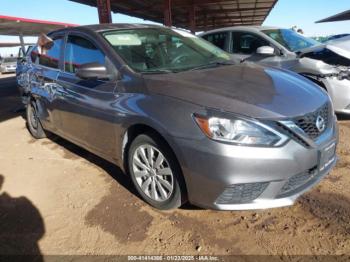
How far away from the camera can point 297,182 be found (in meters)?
2.65

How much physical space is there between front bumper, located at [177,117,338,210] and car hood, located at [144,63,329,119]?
0.90ft

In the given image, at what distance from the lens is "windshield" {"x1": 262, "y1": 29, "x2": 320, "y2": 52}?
613cm

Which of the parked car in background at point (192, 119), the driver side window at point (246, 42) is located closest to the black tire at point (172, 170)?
the parked car in background at point (192, 119)

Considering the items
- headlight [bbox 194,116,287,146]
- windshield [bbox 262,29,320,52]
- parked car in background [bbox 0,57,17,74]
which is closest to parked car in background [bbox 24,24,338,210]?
headlight [bbox 194,116,287,146]

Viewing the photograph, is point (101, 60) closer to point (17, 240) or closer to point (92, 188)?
point (92, 188)

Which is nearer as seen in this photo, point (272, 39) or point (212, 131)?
point (212, 131)

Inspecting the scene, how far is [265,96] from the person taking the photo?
2.74m

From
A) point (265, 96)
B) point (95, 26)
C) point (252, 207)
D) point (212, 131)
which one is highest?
point (95, 26)

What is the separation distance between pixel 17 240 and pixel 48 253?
1.25 feet

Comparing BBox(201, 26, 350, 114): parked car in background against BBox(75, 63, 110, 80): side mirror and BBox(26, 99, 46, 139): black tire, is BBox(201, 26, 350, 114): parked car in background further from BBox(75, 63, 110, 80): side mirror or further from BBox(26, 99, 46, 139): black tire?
BBox(26, 99, 46, 139): black tire

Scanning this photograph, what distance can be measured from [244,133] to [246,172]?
10.7 inches

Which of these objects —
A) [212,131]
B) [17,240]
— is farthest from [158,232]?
[17,240]

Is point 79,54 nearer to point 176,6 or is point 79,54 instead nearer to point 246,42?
point 246,42

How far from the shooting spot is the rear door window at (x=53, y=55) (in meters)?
4.40
